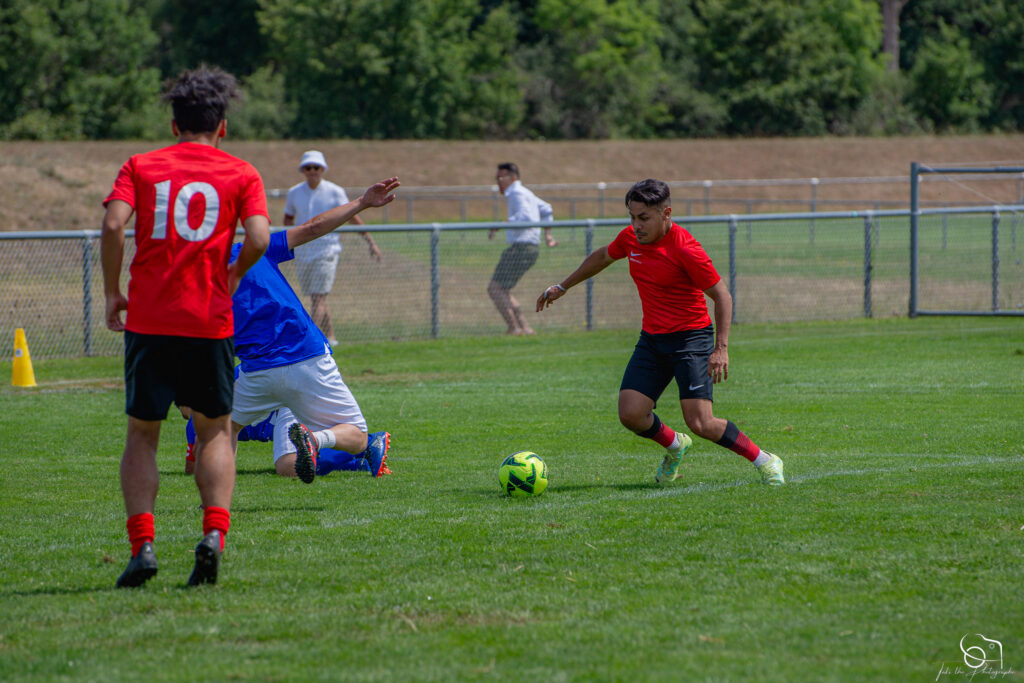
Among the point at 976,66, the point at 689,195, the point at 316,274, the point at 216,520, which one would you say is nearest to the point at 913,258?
the point at 316,274

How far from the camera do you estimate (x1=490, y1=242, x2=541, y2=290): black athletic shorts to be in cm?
1577

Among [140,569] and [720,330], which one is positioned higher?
[720,330]

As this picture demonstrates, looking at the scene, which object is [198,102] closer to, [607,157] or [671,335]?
[671,335]

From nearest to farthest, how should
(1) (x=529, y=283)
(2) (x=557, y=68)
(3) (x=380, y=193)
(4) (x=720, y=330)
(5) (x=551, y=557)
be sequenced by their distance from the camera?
(5) (x=551, y=557), (3) (x=380, y=193), (4) (x=720, y=330), (1) (x=529, y=283), (2) (x=557, y=68)

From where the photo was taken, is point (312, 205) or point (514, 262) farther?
point (514, 262)

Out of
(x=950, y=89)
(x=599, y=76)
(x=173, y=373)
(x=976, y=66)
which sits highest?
(x=976, y=66)

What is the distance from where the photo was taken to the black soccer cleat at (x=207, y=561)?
4754 millimetres

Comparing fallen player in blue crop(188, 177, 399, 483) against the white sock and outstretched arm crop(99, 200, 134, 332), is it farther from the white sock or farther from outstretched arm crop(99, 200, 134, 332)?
outstretched arm crop(99, 200, 134, 332)

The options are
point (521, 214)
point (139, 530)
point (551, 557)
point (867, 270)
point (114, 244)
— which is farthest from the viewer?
point (867, 270)

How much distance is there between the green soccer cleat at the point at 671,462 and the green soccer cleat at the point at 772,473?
441 mm

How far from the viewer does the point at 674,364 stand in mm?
7004

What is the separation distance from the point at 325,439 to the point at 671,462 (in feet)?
6.36

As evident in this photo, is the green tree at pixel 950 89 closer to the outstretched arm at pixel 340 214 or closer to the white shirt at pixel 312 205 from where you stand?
the white shirt at pixel 312 205

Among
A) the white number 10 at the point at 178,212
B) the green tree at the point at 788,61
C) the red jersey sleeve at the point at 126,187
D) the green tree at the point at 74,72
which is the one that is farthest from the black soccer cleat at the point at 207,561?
the green tree at the point at 788,61
